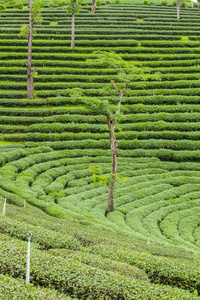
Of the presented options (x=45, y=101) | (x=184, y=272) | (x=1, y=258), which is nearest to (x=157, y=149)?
(x=45, y=101)

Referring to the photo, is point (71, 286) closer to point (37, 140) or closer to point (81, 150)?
point (81, 150)

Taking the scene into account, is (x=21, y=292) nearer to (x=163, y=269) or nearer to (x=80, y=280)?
(x=80, y=280)

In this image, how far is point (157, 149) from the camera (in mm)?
29625

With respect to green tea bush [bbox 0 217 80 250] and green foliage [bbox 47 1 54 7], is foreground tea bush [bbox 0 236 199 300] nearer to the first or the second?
green tea bush [bbox 0 217 80 250]

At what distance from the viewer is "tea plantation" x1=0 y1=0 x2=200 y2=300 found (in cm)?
771

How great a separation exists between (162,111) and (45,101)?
13.9 m

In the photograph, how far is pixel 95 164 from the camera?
26.6 meters

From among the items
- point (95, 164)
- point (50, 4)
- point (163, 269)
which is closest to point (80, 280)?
point (163, 269)

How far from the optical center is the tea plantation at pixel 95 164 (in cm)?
771

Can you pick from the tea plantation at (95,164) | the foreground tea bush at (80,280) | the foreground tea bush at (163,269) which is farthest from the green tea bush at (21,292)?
the foreground tea bush at (163,269)

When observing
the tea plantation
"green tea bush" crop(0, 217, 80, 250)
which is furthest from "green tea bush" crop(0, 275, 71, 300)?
"green tea bush" crop(0, 217, 80, 250)

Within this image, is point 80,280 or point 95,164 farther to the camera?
point 95,164

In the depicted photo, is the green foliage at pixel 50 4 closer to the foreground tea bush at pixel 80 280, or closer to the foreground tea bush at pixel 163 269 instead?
the foreground tea bush at pixel 163 269

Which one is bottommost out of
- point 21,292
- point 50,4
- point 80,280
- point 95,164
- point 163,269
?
point 95,164
